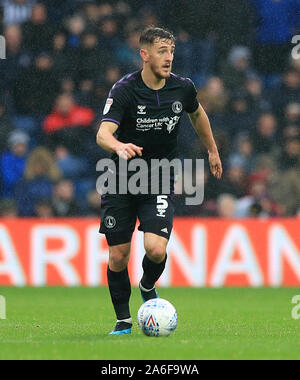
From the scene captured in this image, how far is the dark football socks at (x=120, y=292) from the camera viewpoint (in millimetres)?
7188

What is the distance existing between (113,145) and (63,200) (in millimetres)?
6975

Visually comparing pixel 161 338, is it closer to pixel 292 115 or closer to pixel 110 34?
pixel 292 115

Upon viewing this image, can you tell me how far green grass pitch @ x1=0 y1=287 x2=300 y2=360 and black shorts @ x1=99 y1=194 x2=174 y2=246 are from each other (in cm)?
75

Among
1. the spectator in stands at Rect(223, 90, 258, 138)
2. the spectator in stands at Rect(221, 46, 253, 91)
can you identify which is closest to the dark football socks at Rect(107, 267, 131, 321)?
the spectator in stands at Rect(223, 90, 258, 138)

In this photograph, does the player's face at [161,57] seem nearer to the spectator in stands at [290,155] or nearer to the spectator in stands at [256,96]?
the spectator in stands at [290,155]

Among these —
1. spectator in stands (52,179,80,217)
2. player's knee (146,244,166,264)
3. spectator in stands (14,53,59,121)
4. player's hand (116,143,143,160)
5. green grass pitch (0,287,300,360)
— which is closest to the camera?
green grass pitch (0,287,300,360)

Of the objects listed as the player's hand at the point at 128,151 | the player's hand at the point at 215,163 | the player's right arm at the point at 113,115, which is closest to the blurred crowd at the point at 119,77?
the player's hand at the point at 215,163

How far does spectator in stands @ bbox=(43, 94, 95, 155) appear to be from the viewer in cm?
1374

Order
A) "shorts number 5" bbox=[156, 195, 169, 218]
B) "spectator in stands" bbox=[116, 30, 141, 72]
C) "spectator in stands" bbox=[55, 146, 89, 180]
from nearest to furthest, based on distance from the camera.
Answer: "shorts number 5" bbox=[156, 195, 169, 218] → "spectator in stands" bbox=[55, 146, 89, 180] → "spectator in stands" bbox=[116, 30, 141, 72]

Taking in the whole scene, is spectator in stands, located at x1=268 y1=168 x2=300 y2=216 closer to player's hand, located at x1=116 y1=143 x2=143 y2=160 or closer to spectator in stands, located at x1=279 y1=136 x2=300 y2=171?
spectator in stands, located at x1=279 y1=136 x2=300 y2=171

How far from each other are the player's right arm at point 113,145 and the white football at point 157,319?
3.60ft

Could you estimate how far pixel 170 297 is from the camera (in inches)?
451
